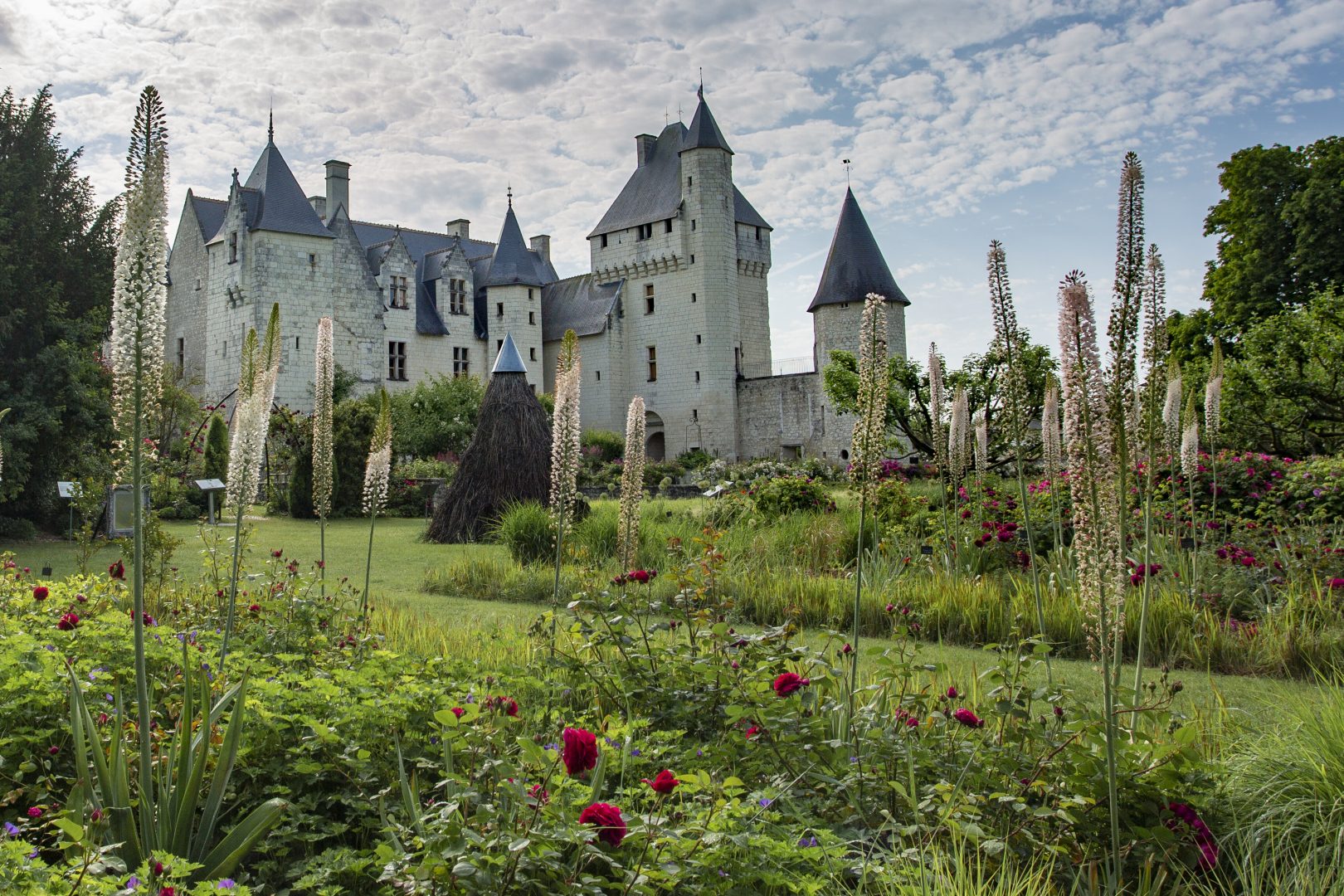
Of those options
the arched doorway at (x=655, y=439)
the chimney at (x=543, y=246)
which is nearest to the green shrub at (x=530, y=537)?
the arched doorway at (x=655, y=439)

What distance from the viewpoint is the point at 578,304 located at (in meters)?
42.2

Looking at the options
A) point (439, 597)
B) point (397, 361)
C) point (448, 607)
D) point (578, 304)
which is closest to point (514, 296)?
point (578, 304)

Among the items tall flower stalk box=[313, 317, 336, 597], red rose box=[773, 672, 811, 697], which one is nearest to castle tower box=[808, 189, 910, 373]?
tall flower stalk box=[313, 317, 336, 597]

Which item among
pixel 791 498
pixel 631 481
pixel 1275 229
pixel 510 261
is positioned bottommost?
pixel 791 498

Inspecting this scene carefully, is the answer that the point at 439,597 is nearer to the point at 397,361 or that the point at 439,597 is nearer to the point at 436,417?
the point at 436,417

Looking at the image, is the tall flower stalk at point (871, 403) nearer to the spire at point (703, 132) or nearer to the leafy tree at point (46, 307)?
the leafy tree at point (46, 307)

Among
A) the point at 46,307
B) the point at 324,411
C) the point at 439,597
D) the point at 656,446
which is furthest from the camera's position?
the point at 656,446

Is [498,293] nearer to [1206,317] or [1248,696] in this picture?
[1206,317]

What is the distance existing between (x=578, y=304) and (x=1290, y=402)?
31550 millimetres

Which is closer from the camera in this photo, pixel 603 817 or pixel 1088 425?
pixel 603 817

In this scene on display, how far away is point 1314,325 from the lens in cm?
1556

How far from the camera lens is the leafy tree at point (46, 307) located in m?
14.3

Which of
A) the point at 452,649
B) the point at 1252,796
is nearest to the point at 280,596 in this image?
the point at 452,649

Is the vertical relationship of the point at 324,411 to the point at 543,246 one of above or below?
below
